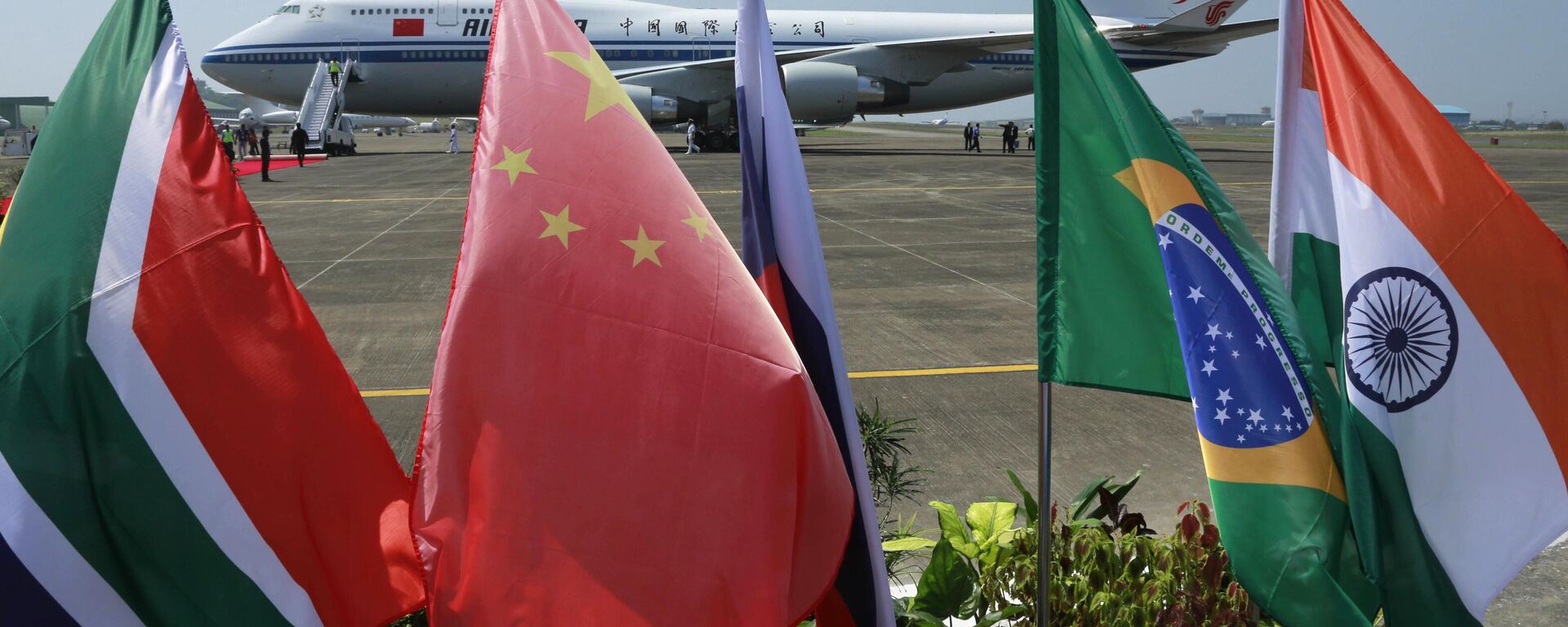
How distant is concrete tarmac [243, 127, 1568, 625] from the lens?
5203 mm

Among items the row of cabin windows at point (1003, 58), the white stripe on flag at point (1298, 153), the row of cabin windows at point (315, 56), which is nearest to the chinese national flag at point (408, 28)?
the row of cabin windows at point (315, 56)

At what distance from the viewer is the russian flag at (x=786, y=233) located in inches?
104

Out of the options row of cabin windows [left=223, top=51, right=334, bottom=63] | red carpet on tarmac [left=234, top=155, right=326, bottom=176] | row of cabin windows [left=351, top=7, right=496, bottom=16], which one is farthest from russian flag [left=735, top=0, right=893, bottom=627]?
row of cabin windows [left=223, top=51, right=334, bottom=63]

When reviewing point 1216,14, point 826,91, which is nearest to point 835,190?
point 826,91

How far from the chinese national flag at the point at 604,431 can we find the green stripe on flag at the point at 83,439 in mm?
390

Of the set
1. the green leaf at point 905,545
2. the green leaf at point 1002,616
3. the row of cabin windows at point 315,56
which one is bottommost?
the green leaf at point 1002,616

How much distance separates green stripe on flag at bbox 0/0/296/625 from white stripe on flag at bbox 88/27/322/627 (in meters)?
0.02

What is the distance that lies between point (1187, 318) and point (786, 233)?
912 millimetres

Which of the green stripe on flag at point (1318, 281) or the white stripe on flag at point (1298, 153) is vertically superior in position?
the white stripe on flag at point (1298, 153)

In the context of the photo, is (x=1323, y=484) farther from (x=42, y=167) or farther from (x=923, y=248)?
(x=923, y=248)

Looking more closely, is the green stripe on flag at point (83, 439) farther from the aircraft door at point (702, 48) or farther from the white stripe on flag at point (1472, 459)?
the aircraft door at point (702, 48)

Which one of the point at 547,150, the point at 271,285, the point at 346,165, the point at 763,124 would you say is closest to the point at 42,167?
the point at 271,285

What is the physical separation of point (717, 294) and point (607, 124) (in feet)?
1.31

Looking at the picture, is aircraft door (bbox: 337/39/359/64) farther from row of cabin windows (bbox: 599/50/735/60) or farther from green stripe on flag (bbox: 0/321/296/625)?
green stripe on flag (bbox: 0/321/296/625)
